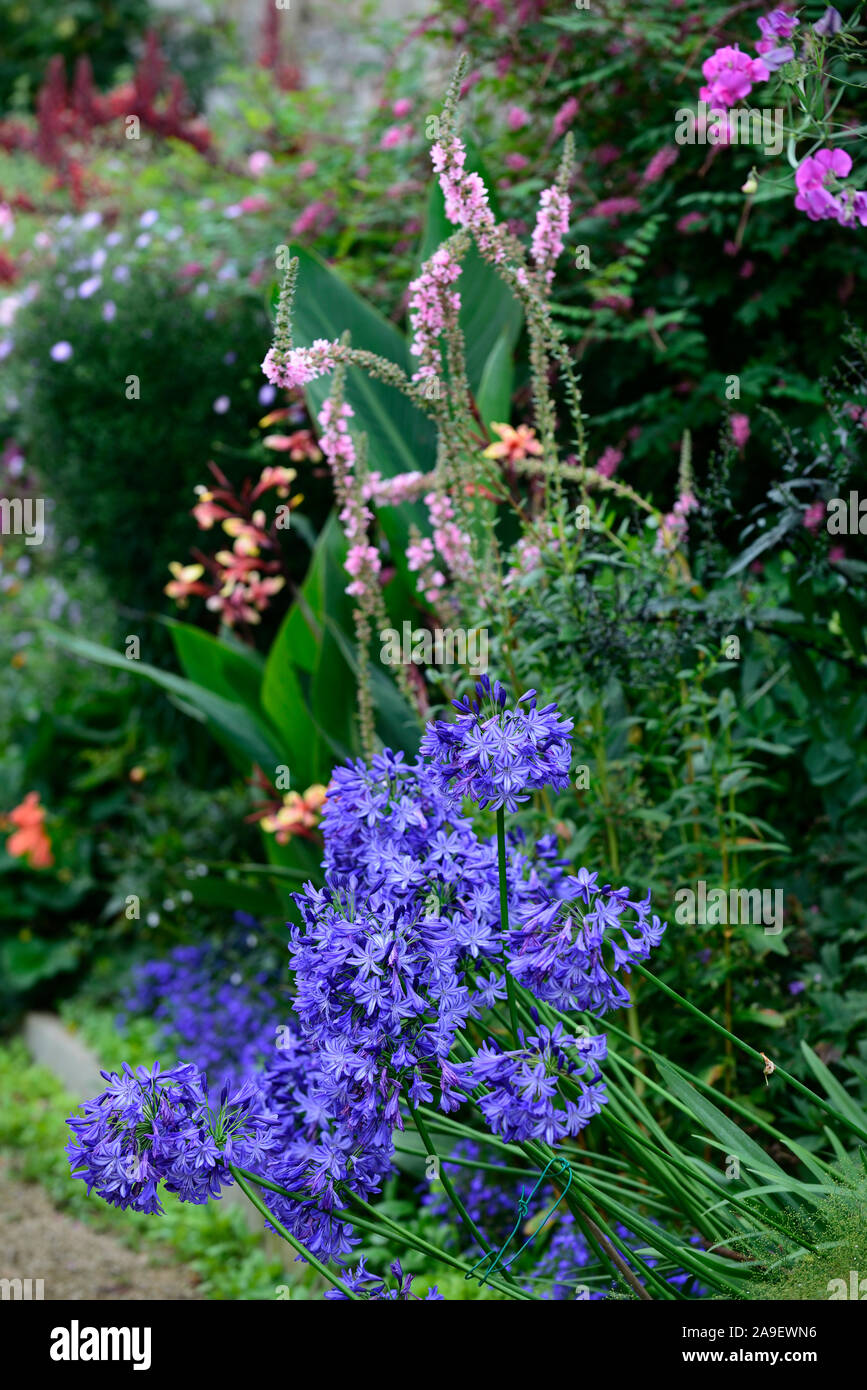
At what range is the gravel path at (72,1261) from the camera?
116 inches

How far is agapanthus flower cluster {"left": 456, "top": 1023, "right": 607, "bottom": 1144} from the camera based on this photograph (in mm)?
1401

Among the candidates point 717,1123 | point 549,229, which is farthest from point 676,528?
point 717,1123

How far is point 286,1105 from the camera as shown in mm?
1803

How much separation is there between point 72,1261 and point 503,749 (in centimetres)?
236

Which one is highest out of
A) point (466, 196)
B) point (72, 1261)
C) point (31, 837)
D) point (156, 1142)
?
point (466, 196)

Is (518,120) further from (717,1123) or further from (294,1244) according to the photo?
(294,1244)

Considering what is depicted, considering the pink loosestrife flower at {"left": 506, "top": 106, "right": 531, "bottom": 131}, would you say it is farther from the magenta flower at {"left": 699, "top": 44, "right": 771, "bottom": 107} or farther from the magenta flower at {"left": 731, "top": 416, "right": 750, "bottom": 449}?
the magenta flower at {"left": 699, "top": 44, "right": 771, "bottom": 107}

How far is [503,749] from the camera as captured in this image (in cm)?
146

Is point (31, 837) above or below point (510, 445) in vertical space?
below

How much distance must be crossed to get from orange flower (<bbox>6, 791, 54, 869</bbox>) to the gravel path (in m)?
1.17

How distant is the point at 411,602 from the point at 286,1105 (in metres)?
1.62

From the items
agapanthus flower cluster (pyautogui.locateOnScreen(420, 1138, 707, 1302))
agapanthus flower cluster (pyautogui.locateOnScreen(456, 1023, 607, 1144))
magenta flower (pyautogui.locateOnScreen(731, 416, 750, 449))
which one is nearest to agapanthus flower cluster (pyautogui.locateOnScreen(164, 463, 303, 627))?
magenta flower (pyautogui.locateOnScreen(731, 416, 750, 449))
